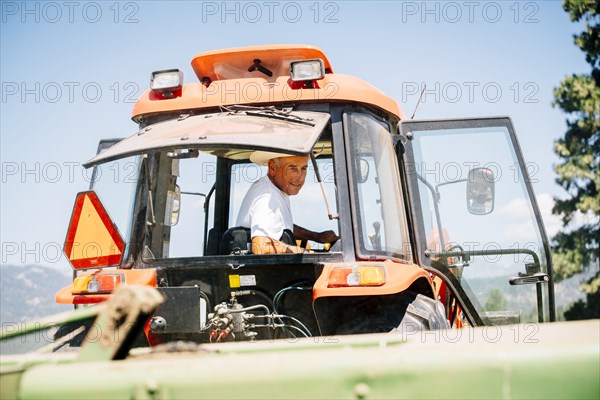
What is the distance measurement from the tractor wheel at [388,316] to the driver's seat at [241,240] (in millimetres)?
628

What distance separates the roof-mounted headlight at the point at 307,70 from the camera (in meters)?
4.17

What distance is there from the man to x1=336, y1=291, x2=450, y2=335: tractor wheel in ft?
1.63

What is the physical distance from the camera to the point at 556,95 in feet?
72.0

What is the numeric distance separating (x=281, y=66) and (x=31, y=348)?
2.46 meters

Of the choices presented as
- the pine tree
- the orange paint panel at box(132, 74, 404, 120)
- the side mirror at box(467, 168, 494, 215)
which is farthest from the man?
the pine tree

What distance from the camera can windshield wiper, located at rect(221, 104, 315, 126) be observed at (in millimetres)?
3991

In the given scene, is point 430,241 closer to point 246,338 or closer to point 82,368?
point 246,338

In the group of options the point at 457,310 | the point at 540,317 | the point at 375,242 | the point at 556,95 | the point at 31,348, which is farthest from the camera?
the point at 556,95

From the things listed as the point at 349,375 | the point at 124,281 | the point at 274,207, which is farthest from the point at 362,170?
the point at 349,375

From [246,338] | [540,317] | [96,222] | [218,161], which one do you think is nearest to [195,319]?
[246,338]

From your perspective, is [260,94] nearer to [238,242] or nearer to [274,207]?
[274,207]

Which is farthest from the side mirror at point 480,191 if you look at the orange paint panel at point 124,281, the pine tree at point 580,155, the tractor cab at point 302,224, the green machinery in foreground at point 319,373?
the pine tree at point 580,155

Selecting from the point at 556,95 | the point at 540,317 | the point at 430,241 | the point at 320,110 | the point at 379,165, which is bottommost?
the point at 540,317

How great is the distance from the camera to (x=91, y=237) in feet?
13.7
